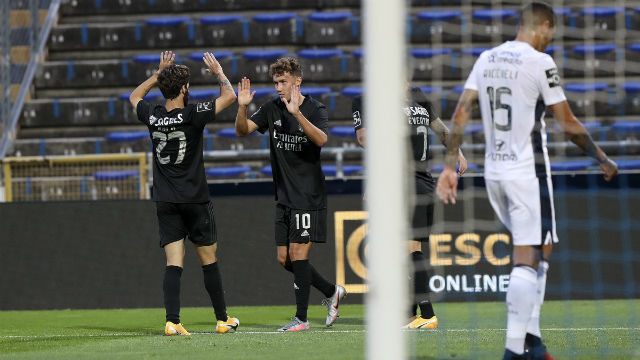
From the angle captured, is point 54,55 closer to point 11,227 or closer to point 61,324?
point 11,227

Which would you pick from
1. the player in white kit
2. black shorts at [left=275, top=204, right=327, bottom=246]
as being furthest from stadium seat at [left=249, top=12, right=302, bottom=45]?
the player in white kit

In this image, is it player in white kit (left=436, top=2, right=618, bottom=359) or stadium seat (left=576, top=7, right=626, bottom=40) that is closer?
player in white kit (left=436, top=2, right=618, bottom=359)

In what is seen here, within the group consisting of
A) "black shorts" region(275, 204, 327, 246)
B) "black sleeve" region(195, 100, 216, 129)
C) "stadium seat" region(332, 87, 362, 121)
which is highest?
"black sleeve" region(195, 100, 216, 129)

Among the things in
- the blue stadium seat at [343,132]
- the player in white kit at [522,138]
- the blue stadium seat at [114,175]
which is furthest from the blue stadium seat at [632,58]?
the player in white kit at [522,138]

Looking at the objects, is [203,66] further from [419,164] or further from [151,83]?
[419,164]

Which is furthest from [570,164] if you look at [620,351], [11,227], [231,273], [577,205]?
[620,351]

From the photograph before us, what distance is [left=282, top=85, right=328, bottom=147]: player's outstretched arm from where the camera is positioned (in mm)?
7371

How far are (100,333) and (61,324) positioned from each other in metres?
1.26

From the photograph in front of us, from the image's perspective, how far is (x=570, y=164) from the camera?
1447cm

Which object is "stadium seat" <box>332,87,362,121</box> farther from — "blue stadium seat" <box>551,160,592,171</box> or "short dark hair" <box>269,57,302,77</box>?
"short dark hair" <box>269,57,302,77</box>

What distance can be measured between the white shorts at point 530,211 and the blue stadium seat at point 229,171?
9.53m

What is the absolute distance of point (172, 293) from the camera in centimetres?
743

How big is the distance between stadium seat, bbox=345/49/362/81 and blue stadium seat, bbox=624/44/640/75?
413 cm

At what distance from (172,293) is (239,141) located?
8160 mm
